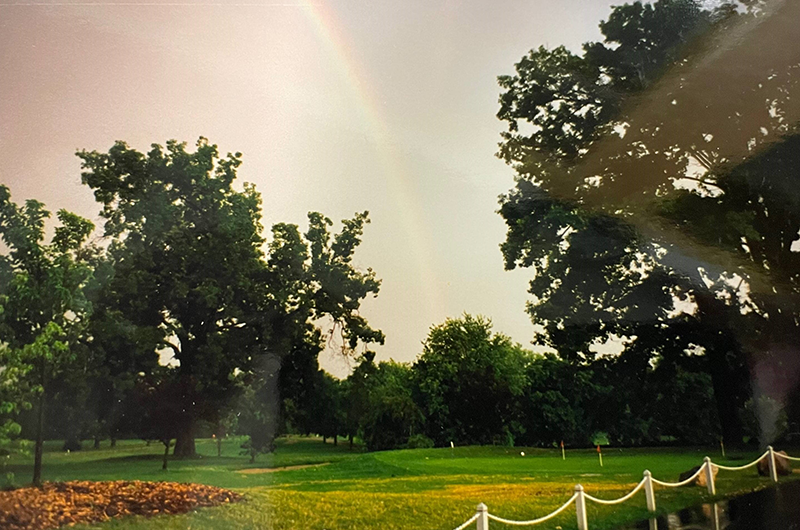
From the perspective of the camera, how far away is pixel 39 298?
924 cm

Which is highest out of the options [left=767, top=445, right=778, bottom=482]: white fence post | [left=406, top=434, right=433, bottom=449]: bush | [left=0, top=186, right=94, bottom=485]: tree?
[left=0, top=186, right=94, bottom=485]: tree

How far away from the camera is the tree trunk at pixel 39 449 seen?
8641mm

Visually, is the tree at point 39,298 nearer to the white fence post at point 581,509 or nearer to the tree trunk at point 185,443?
the tree trunk at point 185,443

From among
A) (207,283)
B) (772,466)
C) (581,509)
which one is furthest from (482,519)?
(772,466)

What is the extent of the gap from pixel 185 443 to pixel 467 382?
16.7ft

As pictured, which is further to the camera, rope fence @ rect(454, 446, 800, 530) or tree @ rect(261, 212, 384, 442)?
tree @ rect(261, 212, 384, 442)

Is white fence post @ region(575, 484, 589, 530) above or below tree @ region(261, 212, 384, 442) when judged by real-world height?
below

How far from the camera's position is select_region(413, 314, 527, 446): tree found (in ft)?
38.7

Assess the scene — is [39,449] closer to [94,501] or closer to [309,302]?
[94,501]

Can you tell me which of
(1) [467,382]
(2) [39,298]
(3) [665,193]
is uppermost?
(3) [665,193]

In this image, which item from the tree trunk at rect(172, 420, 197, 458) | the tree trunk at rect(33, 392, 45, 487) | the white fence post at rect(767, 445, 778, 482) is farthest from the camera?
the white fence post at rect(767, 445, 778, 482)

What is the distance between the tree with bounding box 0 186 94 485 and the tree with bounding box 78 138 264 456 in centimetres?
61

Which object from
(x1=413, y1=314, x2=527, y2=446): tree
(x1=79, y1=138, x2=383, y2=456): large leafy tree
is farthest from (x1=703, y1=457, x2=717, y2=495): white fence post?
(x1=79, y1=138, x2=383, y2=456): large leafy tree

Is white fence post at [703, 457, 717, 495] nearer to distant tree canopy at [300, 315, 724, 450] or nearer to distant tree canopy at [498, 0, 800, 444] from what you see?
distant tree canopy at [300, 315, 724, 450]
